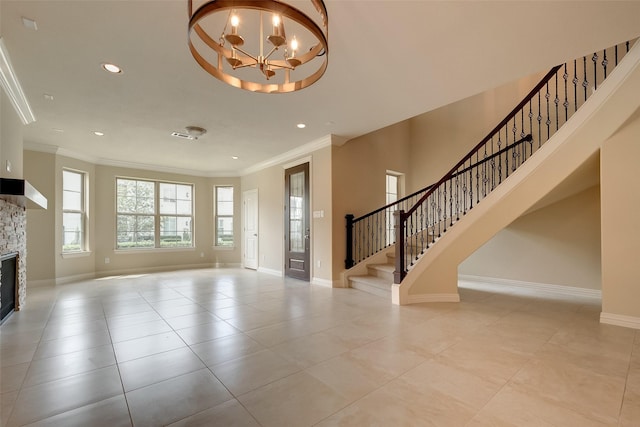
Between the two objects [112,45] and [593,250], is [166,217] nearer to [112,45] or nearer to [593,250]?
[112,45]

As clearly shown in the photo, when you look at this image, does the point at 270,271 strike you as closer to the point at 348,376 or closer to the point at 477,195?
the point at 477,195

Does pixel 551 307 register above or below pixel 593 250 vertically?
below

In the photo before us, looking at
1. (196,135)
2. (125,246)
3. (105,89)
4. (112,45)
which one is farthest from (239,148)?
(125,246)

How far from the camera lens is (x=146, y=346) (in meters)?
2.63

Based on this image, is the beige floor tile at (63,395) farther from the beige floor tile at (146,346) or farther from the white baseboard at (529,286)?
the white baseboard at (529,286)

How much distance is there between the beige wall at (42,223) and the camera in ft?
17.3

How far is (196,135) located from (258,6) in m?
3.73

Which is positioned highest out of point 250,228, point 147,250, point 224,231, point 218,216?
point 218,216

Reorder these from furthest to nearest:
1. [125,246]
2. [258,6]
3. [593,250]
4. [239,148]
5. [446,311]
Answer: [125,246]
[239,148]
[593,250]
[446,311]
[258,6]

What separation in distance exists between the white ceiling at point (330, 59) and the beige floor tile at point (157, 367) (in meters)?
2.64

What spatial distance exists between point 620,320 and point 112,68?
230 inches

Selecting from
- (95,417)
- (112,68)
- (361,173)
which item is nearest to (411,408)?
(95,417)

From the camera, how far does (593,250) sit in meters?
4.46

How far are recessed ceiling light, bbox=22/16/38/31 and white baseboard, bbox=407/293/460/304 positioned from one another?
4684mm
